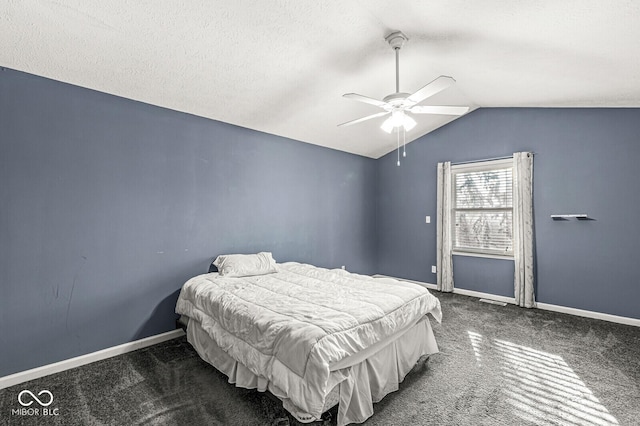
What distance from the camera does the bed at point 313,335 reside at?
1681 millimetres

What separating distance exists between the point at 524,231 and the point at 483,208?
673 mm

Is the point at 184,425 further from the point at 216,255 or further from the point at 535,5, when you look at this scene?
the point at 535,5

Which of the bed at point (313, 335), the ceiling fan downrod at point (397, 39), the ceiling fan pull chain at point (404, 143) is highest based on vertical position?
the ceiling fan downrod at point (397, 39)

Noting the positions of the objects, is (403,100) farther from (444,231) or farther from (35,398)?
(35,398)

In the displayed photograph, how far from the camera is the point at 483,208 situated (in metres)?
4.61

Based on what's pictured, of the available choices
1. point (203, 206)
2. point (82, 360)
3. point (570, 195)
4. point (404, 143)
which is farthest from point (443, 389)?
point (404, 143)

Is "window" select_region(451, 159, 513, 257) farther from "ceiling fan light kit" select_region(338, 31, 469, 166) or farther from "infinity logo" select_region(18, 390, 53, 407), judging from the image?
"infinity logo" select_region(18, 390, 53, 407)

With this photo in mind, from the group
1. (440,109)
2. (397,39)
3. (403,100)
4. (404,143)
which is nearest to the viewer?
(403,100)

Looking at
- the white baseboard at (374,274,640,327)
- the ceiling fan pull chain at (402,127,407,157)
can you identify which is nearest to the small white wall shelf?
the white baseboard at (374,274,640,327)

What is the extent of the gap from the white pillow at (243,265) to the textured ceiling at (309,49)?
167 centimetres

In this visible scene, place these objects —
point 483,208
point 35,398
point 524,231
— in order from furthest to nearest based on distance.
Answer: point 483,208
point 524,231
point 35,398

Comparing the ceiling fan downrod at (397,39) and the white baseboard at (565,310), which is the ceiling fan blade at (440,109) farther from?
the white baseboard at (565,310)

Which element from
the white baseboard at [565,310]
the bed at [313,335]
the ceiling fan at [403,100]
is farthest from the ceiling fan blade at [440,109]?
the white baseboard at [565,310]

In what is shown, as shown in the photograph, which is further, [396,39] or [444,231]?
[444,231]
